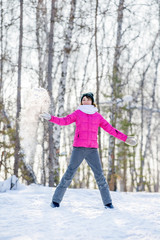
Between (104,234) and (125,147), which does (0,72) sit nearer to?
(125,147)

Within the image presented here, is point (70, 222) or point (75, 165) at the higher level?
point (75, 165)

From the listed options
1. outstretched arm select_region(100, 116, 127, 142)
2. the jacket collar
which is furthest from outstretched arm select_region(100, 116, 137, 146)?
the jacket collar

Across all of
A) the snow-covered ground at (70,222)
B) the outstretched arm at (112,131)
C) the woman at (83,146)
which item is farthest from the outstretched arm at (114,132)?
the snow-covered ground at (70,222)

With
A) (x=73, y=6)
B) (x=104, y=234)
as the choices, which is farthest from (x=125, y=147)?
(x=104, y=234)

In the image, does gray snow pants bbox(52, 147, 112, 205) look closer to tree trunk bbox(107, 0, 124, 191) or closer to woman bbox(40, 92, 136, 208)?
woman bbox(40, 92, 136, 208)

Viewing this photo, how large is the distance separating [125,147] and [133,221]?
743 cm

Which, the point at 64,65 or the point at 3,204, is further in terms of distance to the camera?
the point at 64,65

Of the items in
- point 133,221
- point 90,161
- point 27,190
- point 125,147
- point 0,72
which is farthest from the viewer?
point 0,72

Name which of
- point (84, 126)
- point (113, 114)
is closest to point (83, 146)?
point (84, 126)

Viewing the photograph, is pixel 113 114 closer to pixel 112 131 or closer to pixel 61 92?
pixel 61 92

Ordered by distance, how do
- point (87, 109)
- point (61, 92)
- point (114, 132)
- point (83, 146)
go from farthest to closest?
point (61, 92)
point (114, 132)
point (87, 109)
point (83, 146)

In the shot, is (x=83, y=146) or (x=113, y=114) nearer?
(x=83, y=146)

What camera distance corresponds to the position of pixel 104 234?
252 centimetres

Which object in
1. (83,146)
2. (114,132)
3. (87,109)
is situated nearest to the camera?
Result: (83,146)
